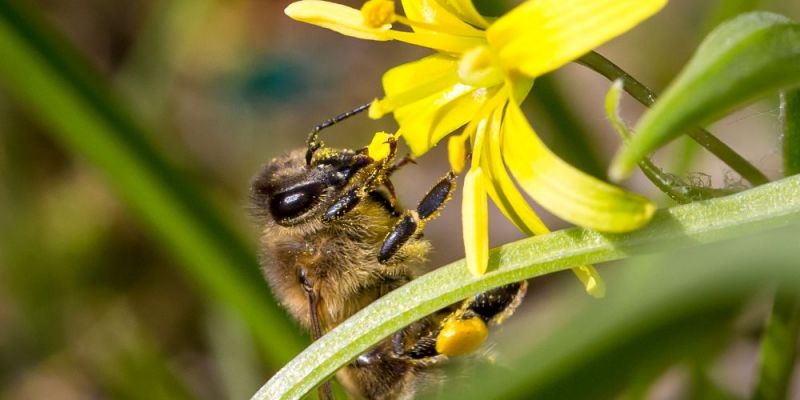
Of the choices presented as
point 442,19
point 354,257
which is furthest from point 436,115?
point 354,257

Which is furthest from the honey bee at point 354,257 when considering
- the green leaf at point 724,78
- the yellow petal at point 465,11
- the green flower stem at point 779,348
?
the green leaf at point 724,78

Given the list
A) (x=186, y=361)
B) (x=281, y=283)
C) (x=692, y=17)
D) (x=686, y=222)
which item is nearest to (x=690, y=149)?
(x=281, y=283)

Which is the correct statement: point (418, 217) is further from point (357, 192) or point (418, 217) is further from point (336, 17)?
point (336, 17)

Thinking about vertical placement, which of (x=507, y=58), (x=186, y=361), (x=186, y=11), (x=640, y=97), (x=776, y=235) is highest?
(x=186, y=11)

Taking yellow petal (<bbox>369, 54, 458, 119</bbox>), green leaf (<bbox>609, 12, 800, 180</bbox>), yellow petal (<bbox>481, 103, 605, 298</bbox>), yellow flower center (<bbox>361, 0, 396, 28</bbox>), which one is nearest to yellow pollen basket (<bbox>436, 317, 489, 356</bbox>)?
yellow petal (<bbox>481, 103, 605, 298</bbox>)

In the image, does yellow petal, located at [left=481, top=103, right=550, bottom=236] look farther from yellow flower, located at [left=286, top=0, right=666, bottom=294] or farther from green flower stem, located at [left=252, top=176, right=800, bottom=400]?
green flower stem, located at [left=252, top=176, right=800, bottom=400]

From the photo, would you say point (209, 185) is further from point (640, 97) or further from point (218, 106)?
point (640, 97)

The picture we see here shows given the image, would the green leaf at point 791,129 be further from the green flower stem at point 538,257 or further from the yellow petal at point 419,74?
the yellow petal at point 419,74
